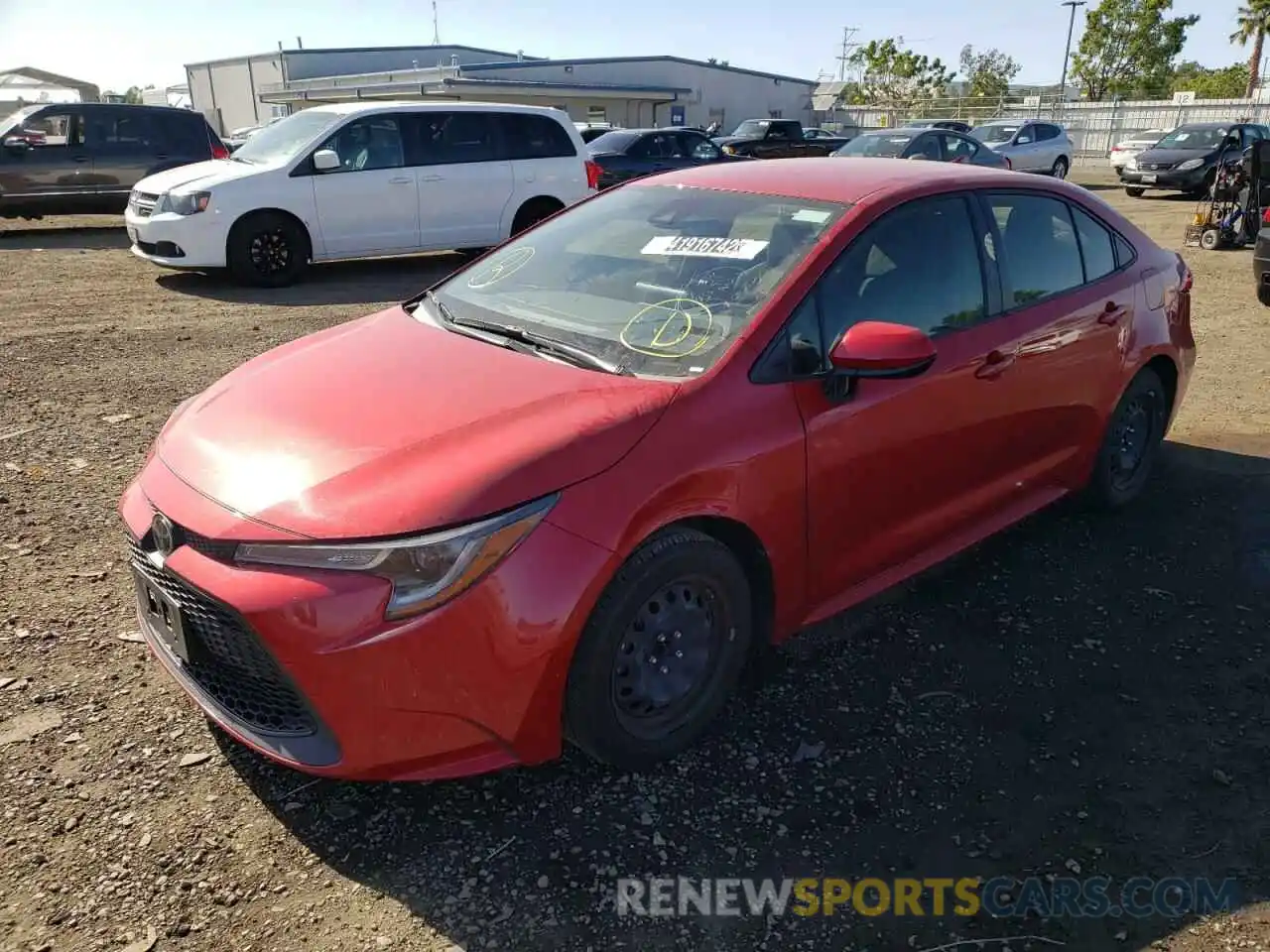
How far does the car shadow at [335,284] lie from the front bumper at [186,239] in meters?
0.32

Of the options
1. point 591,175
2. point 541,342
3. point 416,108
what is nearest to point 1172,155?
point 591,175

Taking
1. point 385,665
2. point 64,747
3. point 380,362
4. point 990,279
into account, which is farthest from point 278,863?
point 990,279

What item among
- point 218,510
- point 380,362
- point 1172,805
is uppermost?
point 380,362

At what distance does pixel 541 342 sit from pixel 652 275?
19.0 inches

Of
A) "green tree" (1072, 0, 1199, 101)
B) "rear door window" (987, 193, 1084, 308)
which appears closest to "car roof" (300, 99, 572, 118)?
"rear door window" (987, 193, 1084, 308)

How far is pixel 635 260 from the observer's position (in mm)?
3398

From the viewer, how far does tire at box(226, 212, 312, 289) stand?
9.51 meters

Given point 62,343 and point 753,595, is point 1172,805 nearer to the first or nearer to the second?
point 753,595

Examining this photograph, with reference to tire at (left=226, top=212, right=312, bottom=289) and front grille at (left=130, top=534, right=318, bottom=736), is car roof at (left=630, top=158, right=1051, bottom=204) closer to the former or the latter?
front grille at (left=130, top=534, right=318, bottom=736)

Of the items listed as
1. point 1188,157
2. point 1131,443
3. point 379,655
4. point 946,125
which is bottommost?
point 1131,443

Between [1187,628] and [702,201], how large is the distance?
7.97 feet

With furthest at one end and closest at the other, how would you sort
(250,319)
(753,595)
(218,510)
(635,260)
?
(250,319) → (635,260) → (753,595) → (218,510)

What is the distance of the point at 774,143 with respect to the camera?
75.4 ft

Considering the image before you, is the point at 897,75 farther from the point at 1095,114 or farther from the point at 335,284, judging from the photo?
the point at 335,284
